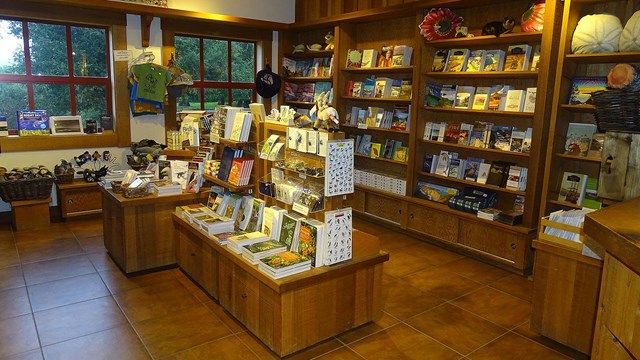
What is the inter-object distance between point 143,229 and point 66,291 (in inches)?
29.4

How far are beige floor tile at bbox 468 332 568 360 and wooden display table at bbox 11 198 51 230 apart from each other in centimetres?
488

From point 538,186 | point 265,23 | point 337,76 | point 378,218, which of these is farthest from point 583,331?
point 265,23

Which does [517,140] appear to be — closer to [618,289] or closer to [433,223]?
[433,223]

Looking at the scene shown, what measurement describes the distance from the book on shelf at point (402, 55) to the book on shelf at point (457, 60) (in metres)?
0.62

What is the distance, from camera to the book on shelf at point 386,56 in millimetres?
5645

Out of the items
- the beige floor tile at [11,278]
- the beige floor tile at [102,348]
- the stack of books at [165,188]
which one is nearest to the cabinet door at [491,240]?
the stack of books at [165,188]

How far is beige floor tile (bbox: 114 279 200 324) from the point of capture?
Result: 3375 mm

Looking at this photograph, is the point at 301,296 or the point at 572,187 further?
the point at 572,187

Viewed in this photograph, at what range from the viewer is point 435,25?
4863 millimetres

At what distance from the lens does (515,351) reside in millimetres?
3012

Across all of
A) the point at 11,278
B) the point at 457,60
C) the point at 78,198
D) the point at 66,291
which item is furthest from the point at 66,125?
the point at 457,60

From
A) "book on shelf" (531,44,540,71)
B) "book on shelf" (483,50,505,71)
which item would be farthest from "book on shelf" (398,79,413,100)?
"book on shelf" (531,44,540,71)

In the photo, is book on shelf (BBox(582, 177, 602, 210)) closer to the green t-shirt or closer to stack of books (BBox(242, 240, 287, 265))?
stack of books (BBox(242, 240, 287, 265))

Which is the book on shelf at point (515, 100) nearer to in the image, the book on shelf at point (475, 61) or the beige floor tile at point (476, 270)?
the book on shelf at point (475, 61)
